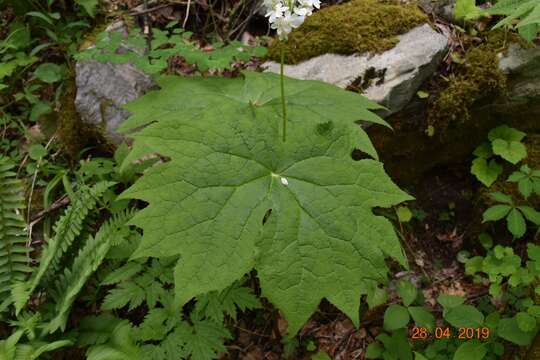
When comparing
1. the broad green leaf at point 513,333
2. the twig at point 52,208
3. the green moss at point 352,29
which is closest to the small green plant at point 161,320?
the twig at point 52,208

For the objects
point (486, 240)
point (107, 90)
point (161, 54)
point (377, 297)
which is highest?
point (161, 54)

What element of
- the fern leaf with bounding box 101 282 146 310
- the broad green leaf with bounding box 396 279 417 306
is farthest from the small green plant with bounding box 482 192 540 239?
the fern leaf with bounding box 101 282 146 310

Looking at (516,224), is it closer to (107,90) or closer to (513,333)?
(513,333)

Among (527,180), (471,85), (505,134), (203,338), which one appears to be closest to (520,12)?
(471,85)

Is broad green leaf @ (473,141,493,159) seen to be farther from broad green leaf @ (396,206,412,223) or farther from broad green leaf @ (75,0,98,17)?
broad green leaf @ (75,0,98,17)

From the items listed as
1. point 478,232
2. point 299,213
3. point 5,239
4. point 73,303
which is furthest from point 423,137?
point 5,239

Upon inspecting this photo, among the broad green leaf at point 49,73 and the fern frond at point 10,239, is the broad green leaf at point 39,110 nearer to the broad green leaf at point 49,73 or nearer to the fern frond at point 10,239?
the broad green leaf at point 49,73
